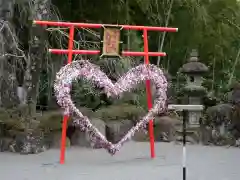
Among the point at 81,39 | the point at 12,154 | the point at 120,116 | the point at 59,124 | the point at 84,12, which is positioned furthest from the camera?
the point at 84,12

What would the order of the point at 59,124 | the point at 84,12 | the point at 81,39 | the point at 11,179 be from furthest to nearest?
the point at 84,12, the point at 81,39, the point at 59,124, the point at 11,179

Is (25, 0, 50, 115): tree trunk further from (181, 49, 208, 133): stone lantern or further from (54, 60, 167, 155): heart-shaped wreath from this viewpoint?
(181, 49, 208, 133): stone lantern

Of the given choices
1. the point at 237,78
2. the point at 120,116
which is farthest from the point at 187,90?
the point at 237,78

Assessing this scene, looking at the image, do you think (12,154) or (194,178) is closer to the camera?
(194,178)

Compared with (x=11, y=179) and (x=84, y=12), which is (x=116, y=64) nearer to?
(x=84, y=12)

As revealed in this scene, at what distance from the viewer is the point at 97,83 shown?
28.6ft

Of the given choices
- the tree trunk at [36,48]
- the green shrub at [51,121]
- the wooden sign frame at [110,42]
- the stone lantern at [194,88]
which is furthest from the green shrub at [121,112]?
the wooden sign frame at [110,42]

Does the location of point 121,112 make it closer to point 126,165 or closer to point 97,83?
point 97,83

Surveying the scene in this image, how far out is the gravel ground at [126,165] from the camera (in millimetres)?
7482

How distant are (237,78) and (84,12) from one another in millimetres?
6774

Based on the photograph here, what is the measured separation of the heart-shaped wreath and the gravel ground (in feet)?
1.67

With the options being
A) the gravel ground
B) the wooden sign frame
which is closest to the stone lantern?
the gravel ground

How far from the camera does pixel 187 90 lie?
1145cm

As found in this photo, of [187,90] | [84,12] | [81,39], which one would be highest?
[84,12]
